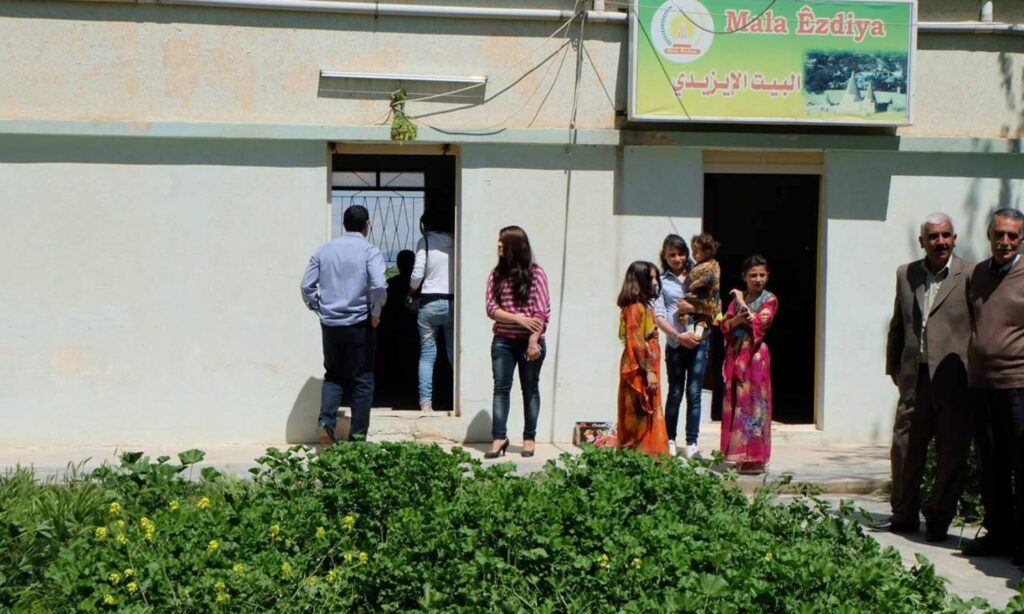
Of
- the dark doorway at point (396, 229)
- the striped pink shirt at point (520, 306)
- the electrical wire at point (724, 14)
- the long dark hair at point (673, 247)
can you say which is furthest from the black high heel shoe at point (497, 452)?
the electrical wire at point (724, 14)

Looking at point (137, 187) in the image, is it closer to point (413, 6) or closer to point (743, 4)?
point (413, 6)

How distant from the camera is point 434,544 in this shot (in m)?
5.81

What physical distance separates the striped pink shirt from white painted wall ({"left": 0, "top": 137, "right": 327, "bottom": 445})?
5.82 feet

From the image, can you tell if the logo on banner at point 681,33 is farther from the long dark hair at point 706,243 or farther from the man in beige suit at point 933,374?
the man in beige suit at point 933,374

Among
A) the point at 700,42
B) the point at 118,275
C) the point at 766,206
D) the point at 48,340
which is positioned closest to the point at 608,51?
the point at 700,42


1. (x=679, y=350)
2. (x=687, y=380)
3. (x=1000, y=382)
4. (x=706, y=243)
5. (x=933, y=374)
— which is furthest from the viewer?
(x=687, y=380)

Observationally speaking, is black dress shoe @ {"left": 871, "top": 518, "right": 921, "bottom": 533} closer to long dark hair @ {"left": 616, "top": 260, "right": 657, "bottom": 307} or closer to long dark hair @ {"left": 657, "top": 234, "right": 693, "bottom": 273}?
long dark hair @ {"left": 616, "top": 260, "right": 657, "bottom": 307}

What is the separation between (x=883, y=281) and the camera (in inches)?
481

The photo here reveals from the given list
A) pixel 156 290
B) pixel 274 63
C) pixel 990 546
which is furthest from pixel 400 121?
pixel 990 546

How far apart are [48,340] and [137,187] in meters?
1.52

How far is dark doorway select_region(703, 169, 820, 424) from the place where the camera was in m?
14.5

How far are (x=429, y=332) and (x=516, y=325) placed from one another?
140 centimetres

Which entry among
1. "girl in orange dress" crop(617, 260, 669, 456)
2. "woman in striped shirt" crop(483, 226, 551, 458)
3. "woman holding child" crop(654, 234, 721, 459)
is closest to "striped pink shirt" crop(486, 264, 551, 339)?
"woman in striped shirt" crop(483, 226, 551, 458)

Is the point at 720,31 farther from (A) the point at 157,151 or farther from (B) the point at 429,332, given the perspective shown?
(A) the point at 157,151
